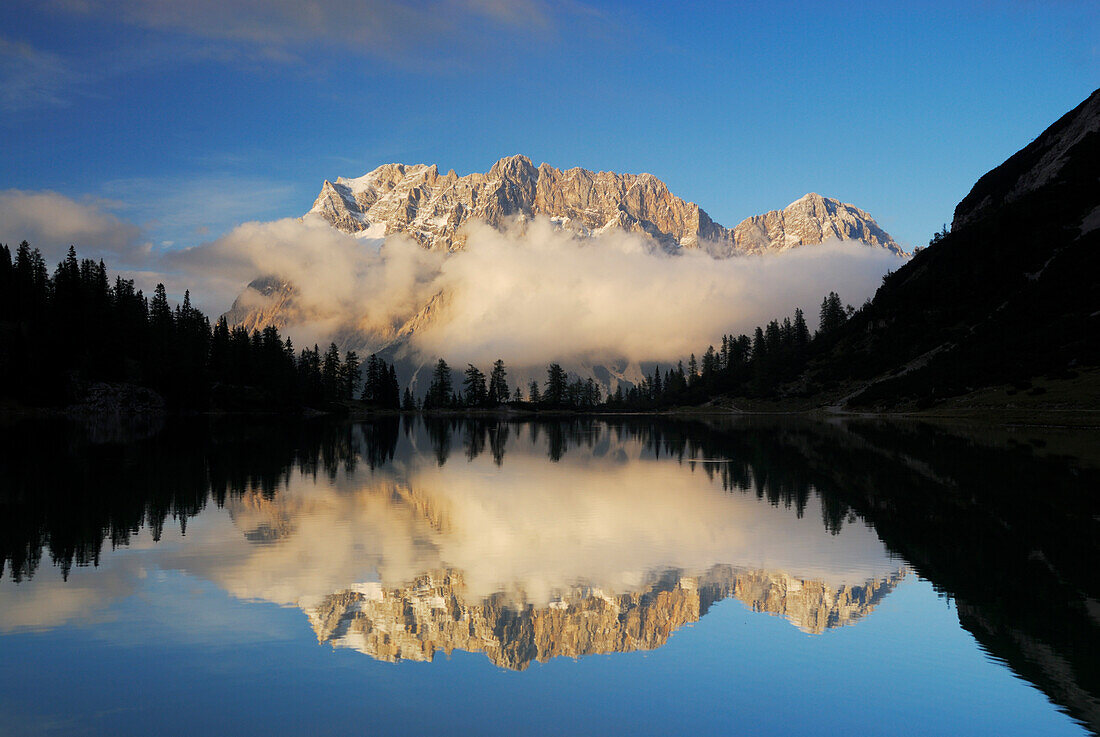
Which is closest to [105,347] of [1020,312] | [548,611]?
[548,611]

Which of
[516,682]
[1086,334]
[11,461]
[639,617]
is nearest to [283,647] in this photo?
[516,682]

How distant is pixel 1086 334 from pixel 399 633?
5738 inches

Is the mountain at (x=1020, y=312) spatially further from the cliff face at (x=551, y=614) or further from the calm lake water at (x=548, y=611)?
the cliff face at (x=551, y=614)

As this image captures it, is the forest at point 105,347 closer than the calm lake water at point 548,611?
No

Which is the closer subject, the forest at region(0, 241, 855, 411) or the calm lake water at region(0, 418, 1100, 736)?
the calm lake water at region(0, 418, 1100, 736)

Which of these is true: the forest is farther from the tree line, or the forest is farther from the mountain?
the mountain

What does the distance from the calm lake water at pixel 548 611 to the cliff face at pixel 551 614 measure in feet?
0.29

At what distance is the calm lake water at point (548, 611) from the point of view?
42.9 feet

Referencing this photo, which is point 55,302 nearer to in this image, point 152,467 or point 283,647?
point 152,467

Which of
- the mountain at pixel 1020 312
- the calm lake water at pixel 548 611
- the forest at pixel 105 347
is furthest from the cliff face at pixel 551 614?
the forest at pixel 105 347

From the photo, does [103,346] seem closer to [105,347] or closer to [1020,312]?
[105,347]

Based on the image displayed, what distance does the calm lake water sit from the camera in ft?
42.9

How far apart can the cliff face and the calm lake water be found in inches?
3.5

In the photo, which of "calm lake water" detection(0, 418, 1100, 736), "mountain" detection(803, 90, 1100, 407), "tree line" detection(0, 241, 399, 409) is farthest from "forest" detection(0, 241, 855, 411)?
"mountain" detection(803, 90, 1100, 407)
